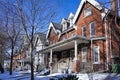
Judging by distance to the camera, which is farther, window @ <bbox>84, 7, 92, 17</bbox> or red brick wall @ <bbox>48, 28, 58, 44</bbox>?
red brick wall @ <bbox>48, 28, 58, 44</bbox>

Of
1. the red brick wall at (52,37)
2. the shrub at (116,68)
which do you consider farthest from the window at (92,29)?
the red brick wall at (52,37)

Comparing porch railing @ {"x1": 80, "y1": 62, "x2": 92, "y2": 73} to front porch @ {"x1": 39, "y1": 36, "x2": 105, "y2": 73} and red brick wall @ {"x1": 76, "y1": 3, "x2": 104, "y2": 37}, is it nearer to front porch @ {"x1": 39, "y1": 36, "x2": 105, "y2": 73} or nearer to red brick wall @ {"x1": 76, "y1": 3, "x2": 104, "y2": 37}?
front porch @ {"x1": 39, "y1": 36, "x2": 105, "y2": 73}

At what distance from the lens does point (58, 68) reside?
83.3ft

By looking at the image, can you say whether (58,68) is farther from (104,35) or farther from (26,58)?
(26,58)

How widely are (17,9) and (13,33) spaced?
11716 millimetres

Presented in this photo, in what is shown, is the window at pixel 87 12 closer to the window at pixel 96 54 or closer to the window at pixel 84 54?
the window at pixel 84 54

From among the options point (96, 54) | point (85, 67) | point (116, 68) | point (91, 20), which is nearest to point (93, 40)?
point (96, 54)

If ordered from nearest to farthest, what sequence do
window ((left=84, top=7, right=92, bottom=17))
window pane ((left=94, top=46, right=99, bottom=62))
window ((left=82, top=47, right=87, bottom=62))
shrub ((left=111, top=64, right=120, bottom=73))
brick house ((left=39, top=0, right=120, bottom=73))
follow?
shrub ((left=111, top=64, right=120, bottom=73))
brick house ((left=39, top=0, right=120, bottom=73))
window pane ((left=94, top=46, right=99, bottom=62))
window ((left=82, top=47, right=87, bottom=62))
window ((left=84, top=7, right=92, bottom=17))

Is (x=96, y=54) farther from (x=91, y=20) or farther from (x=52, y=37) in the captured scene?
(x=52, y=37)

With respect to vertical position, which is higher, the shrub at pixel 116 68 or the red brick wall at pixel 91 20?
the red brick wall at pixel 91 20

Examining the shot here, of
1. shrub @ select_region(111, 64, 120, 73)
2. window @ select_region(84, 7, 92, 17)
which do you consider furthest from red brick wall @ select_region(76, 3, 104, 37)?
shrub @ select_region(111, 64, 120, 73)

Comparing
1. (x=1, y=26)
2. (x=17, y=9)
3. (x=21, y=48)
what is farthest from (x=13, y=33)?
(x=17, y=9)

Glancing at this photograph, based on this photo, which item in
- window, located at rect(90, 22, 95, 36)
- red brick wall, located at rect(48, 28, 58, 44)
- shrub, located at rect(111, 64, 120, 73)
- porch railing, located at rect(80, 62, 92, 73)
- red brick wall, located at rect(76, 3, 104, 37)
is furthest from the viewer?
red brick wall, located at rect(48, 28, 58, 44)

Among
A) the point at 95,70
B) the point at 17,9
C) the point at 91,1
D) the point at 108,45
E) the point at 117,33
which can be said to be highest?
the point at 91,1
